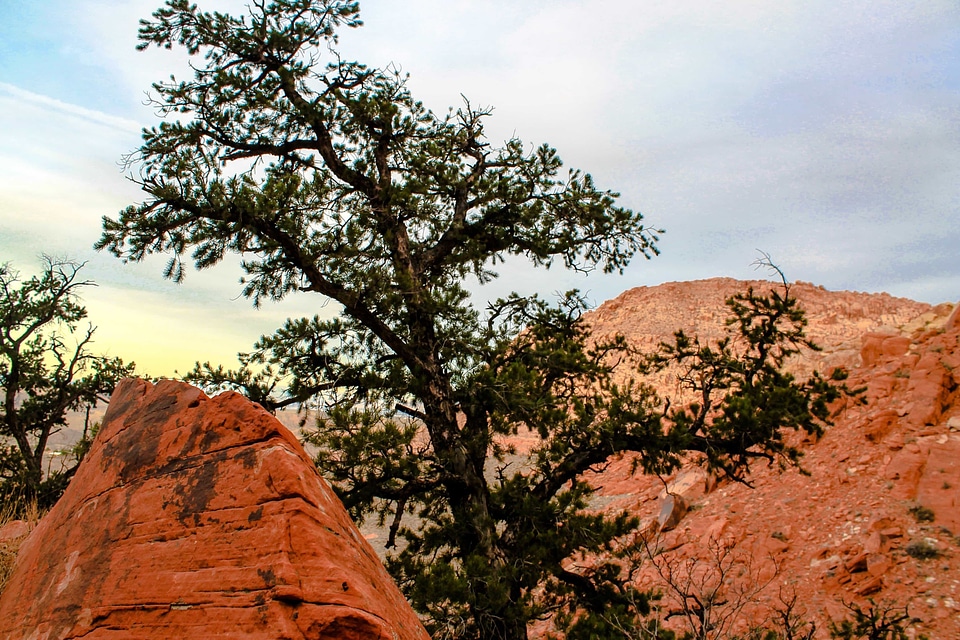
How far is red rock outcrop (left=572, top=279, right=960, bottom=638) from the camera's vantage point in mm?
14523

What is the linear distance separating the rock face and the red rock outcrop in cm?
851

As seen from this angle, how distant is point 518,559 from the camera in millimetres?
7855

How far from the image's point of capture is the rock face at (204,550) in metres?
3.54

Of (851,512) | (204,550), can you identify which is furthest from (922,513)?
(204,550)

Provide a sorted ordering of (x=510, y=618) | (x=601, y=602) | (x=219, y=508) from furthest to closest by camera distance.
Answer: (x=601, y=602)
(x=510, y=618)
(x=219, y=508)

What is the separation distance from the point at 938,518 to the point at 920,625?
158 inches

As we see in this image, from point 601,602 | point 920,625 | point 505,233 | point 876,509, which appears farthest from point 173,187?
point 876,509

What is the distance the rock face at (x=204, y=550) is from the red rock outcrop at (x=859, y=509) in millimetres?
8506

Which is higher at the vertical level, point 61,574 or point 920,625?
point 61,574

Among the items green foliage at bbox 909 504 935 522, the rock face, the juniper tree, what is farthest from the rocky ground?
the rock face

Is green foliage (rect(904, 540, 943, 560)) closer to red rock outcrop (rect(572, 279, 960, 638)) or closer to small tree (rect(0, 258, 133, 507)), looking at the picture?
red rock outcrop (rect(572, 279, 960, 638))

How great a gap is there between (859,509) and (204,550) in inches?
728

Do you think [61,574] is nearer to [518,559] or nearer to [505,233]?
[518,559]

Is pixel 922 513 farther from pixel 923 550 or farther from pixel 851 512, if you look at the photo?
pixel 851 512
